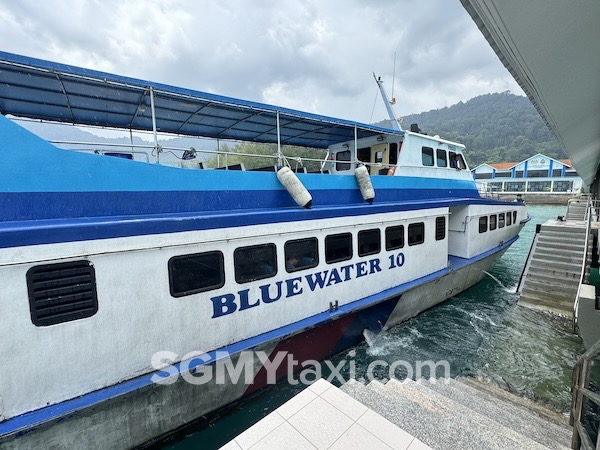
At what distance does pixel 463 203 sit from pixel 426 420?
657 centimetres

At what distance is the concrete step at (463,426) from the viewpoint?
2.74 meters

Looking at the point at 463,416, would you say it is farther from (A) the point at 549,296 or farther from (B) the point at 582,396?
(A) the point at 549,296

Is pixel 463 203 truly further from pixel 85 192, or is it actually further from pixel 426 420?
pixel 85 192

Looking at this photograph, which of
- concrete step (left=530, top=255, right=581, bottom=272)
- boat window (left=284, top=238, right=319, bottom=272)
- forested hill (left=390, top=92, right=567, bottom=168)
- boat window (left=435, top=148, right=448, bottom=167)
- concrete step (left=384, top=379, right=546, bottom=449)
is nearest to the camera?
concrete step (left=384, top=379, right=546, bottom=449)

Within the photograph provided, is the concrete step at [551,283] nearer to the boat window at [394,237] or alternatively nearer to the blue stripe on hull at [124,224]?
the boat window at [394,237]

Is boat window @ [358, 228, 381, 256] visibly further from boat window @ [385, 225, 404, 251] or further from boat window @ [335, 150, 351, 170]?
boat window @ [335, 150, 351, 170]

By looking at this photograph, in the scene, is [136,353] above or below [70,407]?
above

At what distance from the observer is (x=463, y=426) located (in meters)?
2.97

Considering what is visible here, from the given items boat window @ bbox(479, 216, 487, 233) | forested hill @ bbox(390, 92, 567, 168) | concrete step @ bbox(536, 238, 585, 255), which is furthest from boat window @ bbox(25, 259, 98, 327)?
forested hill @ bbox(390, 92, 567, 168)

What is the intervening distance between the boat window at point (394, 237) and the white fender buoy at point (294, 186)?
6.91ft

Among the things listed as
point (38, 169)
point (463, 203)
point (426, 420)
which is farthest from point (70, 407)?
point (463, 203)

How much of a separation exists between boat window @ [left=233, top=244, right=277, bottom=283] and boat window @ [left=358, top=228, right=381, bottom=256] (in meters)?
1.93

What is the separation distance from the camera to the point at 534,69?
18.0 feet

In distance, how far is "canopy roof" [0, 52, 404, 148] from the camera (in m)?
3.88
